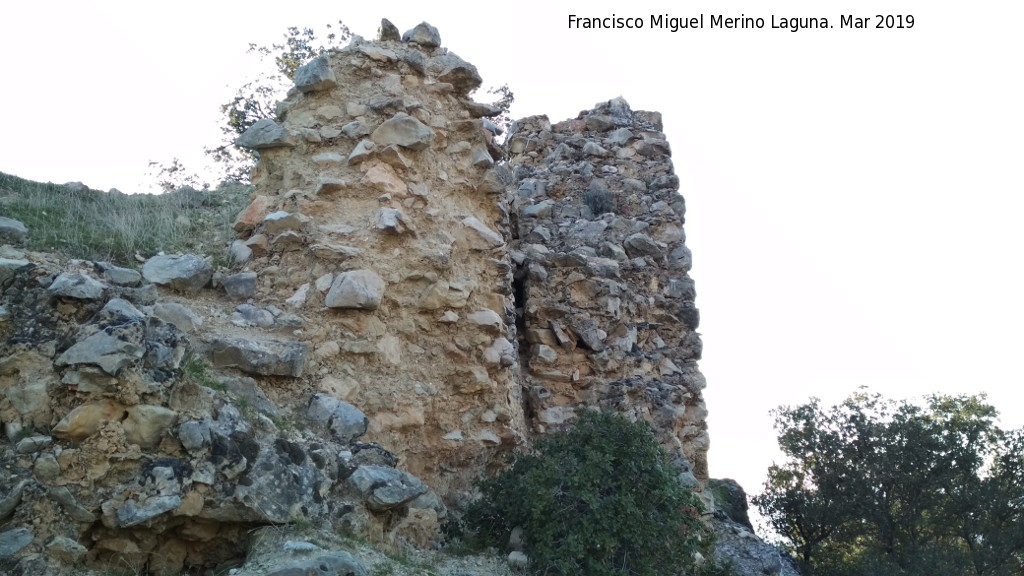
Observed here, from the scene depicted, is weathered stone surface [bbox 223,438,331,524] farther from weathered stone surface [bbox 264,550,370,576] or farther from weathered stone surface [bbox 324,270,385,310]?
weathered stone surface [bbox 324,270,385,310]

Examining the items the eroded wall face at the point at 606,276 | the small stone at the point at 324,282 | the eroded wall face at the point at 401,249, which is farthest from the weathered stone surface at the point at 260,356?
the eroded wall face at the point at 606,276

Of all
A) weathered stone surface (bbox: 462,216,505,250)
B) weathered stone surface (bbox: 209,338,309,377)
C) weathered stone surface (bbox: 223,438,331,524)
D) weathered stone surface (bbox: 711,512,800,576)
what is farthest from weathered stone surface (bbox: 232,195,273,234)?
weathered stone surface (bbox: 711,512,800,576)

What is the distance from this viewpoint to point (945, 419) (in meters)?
10.6

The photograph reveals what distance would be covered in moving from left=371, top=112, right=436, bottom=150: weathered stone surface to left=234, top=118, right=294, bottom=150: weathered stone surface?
0.63 m

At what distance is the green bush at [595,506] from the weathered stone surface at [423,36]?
332 centimetres

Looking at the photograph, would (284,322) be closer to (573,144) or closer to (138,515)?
(138,515)

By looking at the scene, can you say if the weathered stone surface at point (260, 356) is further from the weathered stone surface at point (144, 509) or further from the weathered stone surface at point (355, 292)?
the weathered stone surface at point (144, 509)

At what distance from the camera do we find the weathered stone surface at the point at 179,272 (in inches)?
209

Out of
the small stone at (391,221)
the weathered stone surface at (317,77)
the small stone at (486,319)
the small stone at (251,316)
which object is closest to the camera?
the small stone at (251,316)

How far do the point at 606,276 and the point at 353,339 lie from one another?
9.74ft

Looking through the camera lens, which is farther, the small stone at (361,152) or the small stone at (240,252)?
the small stone at (361,152)

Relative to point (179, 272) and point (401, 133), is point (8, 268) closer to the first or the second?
point (179, 272)

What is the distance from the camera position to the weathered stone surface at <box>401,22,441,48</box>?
6.71 metres

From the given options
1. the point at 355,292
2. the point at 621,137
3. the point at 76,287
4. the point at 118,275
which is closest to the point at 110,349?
the point at 76,287
